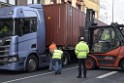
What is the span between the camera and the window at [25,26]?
18.8m

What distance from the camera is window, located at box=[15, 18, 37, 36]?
740 inches

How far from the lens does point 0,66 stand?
18812 millimetres

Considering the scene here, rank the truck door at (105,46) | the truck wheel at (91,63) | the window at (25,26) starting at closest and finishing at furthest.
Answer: the window at (25,26)
the truck door at (105,46)
the truck wheel at (91,63)

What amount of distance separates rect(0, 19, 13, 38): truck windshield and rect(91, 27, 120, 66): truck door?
4.81 m

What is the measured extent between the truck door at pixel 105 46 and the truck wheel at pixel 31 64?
3183 millimetres

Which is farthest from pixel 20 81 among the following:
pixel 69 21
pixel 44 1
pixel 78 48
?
pixel 44 1

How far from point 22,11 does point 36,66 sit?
10.3 feet

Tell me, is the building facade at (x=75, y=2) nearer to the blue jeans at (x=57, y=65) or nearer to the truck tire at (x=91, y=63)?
the truck tire at (x=91, y=63)

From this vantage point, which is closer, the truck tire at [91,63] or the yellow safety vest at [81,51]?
the yellow safety vest at [81,51]

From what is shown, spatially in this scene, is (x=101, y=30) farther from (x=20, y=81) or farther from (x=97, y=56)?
(x=20, y=81)

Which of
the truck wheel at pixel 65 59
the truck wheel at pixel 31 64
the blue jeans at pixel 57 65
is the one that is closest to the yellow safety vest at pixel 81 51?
the blue jeans at pixel 57 65

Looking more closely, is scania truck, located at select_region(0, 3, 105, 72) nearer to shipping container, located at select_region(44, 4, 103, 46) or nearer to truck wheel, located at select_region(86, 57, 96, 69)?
shipping container, located at select_region(44, 4, 103, 46)

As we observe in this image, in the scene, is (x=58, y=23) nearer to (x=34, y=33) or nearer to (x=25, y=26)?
(x=34, y=33)

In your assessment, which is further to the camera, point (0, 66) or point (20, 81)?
point (0, 66)
